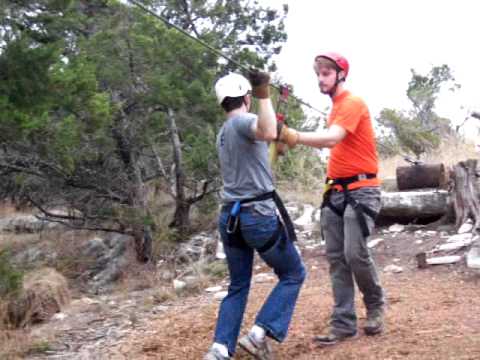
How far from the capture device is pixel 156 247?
38.5 feet

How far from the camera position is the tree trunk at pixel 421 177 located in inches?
359

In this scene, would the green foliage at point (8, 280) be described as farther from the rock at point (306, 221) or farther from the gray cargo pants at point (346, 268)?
the rock at point (306, 221)

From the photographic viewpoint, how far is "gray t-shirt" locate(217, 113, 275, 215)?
3.84 metres

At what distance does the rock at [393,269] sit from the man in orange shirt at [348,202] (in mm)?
2961

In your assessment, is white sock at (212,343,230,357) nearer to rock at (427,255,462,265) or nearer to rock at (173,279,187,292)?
rock at (173,279,187,292)

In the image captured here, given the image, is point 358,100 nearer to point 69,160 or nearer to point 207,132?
point 69,160

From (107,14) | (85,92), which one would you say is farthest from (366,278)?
(107,14)

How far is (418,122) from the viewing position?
18.0m

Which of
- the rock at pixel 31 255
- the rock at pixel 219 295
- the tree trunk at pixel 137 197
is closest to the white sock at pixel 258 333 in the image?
the rock at pixel 219 295

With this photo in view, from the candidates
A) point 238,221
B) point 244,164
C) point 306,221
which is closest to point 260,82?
point 244,164

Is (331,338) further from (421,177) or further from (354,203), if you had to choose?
(421,177)

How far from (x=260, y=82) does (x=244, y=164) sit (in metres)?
0.54

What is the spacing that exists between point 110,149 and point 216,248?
2717 mm

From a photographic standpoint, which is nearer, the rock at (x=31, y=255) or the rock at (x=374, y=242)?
the rock at (x=374, y=242)
